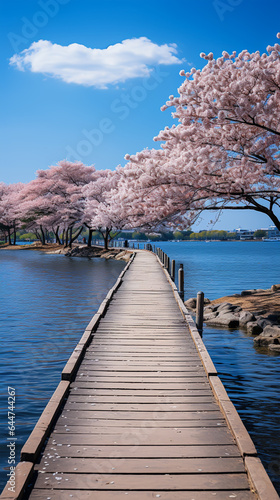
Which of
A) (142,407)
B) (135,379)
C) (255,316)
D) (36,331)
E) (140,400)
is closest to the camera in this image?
(142,407)

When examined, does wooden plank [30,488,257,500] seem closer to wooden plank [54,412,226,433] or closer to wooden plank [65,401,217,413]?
wooden plank [54,412,226,433]

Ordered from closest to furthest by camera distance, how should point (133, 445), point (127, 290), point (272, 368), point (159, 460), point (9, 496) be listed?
point (9, 496), point (159, 460), point (133, 445), point (272, 368), point (127, 290)

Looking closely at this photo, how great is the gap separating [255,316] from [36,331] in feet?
30.0

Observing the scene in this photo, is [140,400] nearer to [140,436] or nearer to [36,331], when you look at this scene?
[140,436]

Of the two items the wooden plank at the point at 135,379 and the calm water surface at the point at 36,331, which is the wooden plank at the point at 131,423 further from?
the wooden plank at the point at 135,379

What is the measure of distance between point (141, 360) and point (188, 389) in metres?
2.00

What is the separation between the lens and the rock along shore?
16666 mm

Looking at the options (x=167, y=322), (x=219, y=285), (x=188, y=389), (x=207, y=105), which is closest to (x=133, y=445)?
(x=188, y=389)

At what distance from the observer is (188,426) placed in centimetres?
666

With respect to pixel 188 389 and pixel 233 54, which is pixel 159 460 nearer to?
pixel 188 389

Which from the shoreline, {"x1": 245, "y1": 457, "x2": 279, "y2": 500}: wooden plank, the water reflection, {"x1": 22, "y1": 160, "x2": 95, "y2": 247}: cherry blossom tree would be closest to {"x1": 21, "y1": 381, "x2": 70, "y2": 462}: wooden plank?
{"x1": 245, "y1": 457, "x2": 279, "y2": 500}: wooden plank

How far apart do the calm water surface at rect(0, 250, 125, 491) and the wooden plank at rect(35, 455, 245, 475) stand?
5.50ft

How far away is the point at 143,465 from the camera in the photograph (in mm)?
5547

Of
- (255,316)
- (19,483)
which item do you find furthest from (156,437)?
(255,316)
